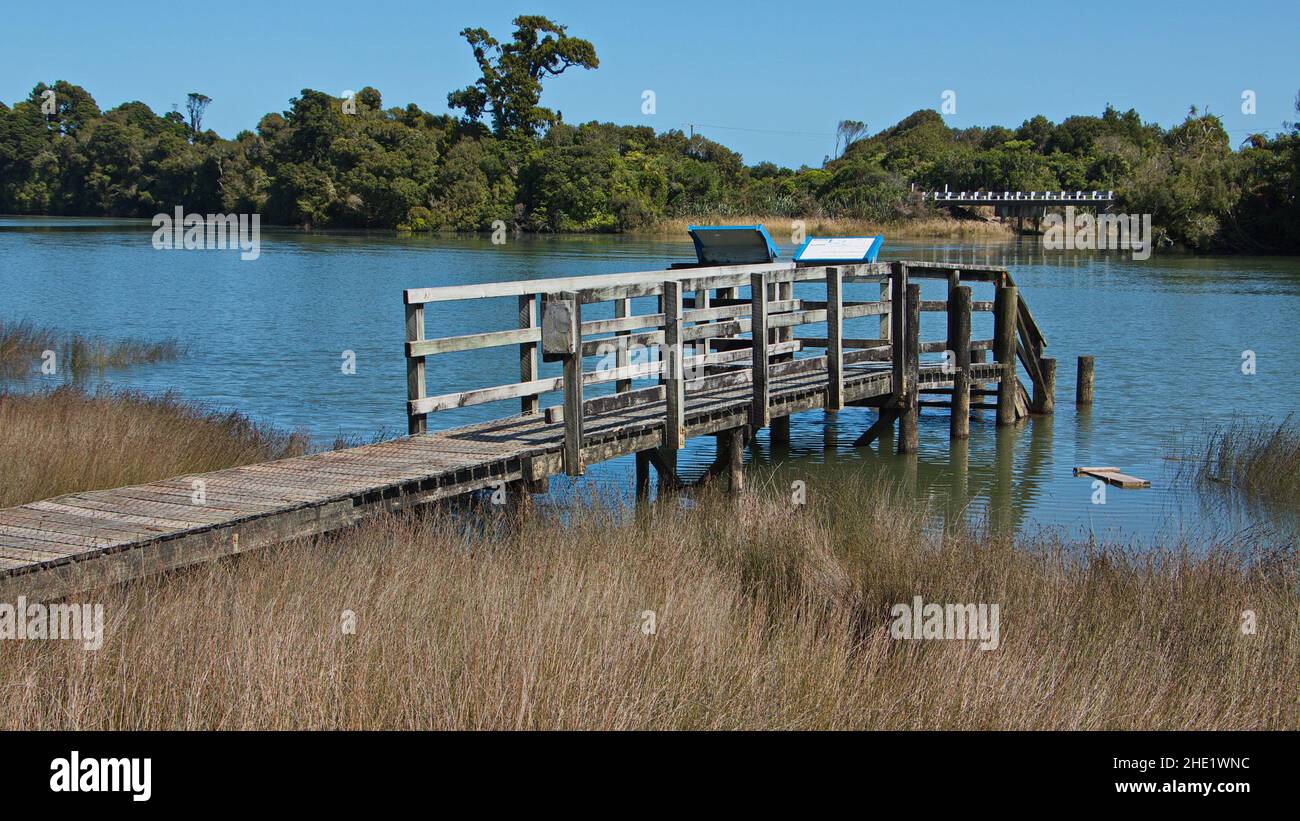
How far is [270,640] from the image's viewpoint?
5762 millimetres

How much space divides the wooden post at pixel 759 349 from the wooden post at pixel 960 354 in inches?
169

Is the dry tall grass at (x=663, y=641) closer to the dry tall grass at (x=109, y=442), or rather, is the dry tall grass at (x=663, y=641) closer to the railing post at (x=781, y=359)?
the dry tall grass at (x=109, y=442)

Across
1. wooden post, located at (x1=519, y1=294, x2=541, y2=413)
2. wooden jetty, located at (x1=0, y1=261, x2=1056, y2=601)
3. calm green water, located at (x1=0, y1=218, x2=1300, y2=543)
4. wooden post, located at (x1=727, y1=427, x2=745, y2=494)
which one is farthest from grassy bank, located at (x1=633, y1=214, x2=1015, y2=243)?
wooden post, located at (x1=519, y1=294, x2=541, y2=413)

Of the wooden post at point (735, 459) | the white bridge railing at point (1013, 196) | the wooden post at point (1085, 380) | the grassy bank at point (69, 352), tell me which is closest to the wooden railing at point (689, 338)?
the wooden post at point (735, 459)

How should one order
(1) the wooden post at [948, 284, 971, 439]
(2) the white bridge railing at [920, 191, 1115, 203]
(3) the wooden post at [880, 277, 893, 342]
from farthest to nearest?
(2) the white bridge railing at [920, 191, 1115, 203] → (1) the wooden post at [948, 284, 971, 439] → (3) the wooden post at [880, 277, 893, 342]

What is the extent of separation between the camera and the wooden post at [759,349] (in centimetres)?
1284

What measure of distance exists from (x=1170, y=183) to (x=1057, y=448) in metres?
58.8

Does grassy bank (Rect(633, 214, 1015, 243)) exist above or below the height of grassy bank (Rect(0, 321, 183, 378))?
above

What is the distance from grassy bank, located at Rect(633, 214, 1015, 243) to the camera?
8356 cm

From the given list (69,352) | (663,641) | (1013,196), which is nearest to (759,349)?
(663,641)

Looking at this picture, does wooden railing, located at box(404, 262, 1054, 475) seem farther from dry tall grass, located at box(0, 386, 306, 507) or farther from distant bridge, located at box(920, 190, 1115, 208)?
distant bridge, located at box(920, 190, 1115, 208)

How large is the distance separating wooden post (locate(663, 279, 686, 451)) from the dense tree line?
64904mm

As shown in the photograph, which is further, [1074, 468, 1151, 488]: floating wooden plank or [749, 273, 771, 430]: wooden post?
[1074, 468, 1151, 488]: floating wooden plank

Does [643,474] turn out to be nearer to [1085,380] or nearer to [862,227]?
[1085,380]
